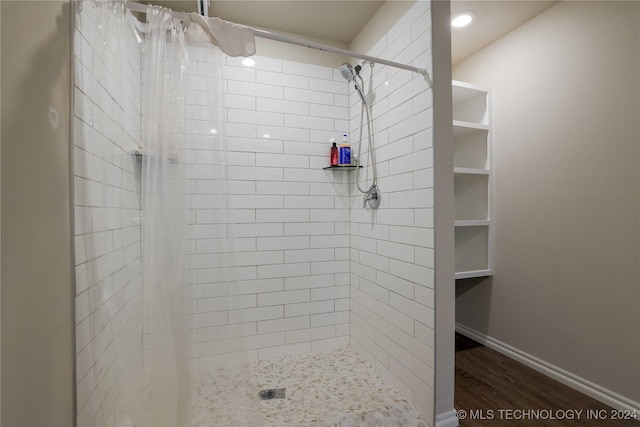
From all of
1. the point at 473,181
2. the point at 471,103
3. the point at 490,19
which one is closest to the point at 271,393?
the point at 473,181

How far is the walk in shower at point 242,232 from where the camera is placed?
1.00 m

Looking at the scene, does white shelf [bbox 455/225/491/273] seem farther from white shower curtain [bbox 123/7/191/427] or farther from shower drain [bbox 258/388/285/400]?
white shower curtain [bbox 123/7/191/427]

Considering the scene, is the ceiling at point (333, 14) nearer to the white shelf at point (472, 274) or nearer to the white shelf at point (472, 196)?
the white shelf at point (472, 196)

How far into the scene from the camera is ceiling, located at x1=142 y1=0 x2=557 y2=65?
184 cm

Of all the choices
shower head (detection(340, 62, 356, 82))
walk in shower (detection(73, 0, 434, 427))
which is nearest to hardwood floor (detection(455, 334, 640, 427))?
walk in shower (detection(73, 0, 434, 427))

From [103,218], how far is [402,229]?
55.0 inches

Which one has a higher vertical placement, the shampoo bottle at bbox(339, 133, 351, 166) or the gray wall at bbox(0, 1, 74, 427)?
the shampoo bottle at bbox(339, 133, 351, 166)

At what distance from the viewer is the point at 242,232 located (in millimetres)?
1959

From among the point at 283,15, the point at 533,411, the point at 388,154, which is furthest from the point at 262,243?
the point at 533,411

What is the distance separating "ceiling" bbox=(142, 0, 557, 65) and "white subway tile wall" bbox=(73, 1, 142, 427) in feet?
3.48

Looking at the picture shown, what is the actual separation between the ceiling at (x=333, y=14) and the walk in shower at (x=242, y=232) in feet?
0.66

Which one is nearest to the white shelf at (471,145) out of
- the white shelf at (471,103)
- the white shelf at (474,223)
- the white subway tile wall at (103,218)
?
the white shelf at (471,103)

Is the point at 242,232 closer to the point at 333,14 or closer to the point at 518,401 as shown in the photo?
the point at 333,14

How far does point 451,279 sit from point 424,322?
0.26 m
